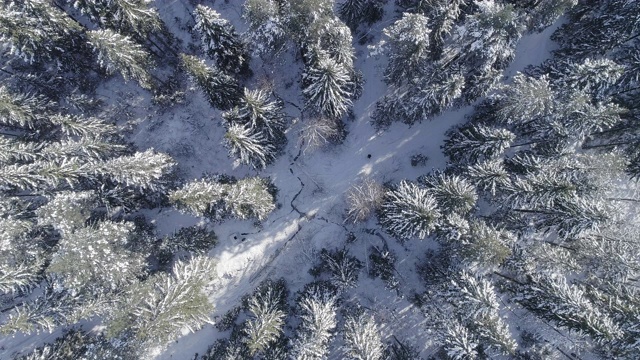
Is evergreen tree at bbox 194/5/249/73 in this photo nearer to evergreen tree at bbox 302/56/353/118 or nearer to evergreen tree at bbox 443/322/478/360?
evergreen tree at bbox 302/56/353/118

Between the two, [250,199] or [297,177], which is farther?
[297,177]

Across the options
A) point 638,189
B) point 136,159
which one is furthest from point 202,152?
point 638,189

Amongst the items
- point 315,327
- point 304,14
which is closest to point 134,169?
point 304,14

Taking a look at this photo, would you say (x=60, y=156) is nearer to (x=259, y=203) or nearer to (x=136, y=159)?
(x=136, y=159)

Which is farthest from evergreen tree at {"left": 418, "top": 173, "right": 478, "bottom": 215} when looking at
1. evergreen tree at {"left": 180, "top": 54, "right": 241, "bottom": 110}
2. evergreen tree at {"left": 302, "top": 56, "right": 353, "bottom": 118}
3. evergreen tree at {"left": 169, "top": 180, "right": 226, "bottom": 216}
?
evergreen tree at {"left": 180, "top": 54, "right": 241, "bottom": 110}

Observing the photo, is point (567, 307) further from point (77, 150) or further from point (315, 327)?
point (77, 150)

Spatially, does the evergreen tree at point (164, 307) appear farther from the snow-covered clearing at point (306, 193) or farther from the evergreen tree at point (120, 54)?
the evergreen tree at point (120, 54)
